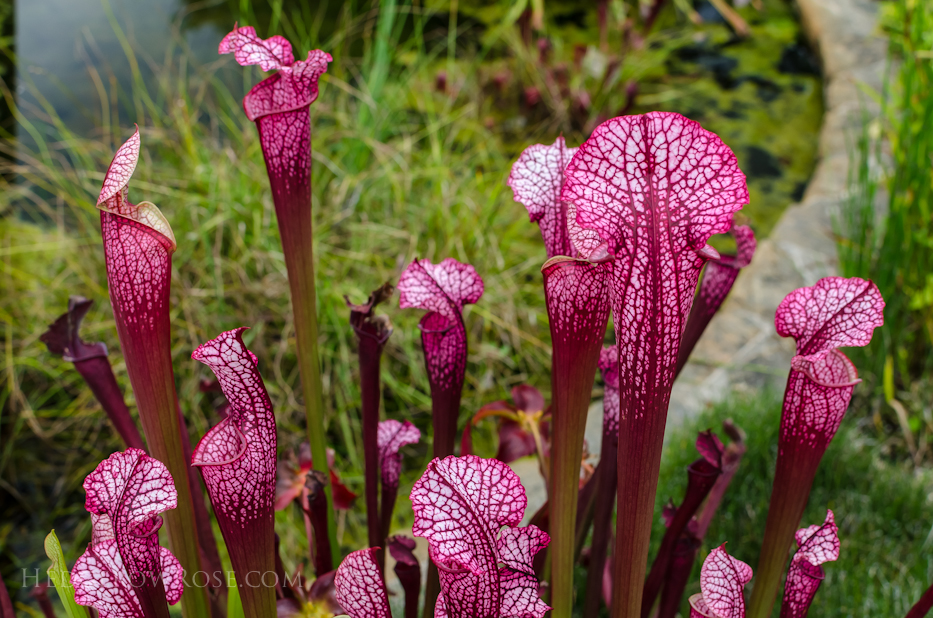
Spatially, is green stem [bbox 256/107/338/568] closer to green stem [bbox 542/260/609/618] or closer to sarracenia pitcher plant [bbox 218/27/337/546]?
sarracenia pitcher plant [bbox 218/27/337/546]

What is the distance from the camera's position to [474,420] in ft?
3.77

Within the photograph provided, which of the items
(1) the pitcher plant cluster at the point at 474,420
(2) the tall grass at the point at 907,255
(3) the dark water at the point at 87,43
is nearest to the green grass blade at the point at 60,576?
(1) the pitcher plant cluster at the point at 474,420

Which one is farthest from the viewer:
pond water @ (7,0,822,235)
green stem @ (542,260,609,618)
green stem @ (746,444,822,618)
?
pond water @ (7,0,822,235)

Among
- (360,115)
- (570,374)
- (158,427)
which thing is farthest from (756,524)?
(360,115)

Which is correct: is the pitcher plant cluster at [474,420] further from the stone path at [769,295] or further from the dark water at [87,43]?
the dark water at [87,43]

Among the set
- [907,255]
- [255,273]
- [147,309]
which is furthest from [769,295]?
[147,309]

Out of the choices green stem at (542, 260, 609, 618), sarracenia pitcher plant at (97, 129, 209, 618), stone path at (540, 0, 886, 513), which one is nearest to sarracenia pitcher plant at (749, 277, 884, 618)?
green stem at (542, 260, 609, 618)

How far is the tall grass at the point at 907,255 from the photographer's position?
2664 millimetres

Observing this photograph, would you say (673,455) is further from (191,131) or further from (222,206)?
(191,131)

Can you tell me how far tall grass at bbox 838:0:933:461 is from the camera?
2664 millimetres

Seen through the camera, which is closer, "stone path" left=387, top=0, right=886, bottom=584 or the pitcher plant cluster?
the pitcher plant cluster

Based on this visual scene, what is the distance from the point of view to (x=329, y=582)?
1026 millimetres

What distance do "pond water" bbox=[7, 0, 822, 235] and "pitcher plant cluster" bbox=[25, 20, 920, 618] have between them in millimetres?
3614

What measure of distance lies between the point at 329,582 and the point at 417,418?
6.41 ft
